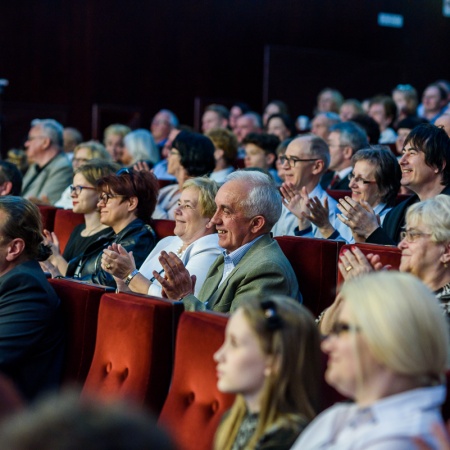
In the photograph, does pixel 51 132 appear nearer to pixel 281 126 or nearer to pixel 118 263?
pixel 281 126

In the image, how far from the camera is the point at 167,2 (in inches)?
368

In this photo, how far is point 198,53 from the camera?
31.8 feet

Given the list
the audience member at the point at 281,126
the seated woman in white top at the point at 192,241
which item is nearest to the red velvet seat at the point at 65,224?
the seated woman in white top at the point at 192,241

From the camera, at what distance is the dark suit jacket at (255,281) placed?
2.96 meters

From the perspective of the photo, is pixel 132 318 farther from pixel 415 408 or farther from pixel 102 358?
pixel 415 408

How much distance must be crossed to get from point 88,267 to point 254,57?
6.37 meters

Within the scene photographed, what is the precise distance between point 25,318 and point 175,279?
1.67 feet

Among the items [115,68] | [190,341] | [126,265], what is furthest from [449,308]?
[115,68]

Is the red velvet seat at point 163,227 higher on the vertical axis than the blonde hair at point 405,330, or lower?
lower

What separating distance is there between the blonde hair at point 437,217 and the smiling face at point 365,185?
137cm

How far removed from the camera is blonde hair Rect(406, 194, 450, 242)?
8.48 ft

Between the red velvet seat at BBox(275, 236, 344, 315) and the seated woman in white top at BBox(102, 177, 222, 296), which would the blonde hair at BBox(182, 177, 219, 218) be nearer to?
the seated woman in white top at BBox(102, 177, 222, 296)

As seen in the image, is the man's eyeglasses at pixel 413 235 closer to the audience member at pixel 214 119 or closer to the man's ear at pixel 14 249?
the man's ear at pixel 14 249

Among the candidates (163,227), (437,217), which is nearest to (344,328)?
(437,217)
